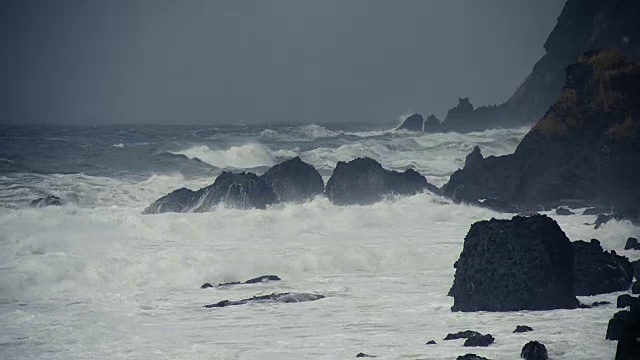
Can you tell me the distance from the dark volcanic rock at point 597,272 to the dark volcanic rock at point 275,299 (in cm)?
612

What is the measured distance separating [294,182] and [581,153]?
13.2m

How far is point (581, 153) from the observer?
38156mm

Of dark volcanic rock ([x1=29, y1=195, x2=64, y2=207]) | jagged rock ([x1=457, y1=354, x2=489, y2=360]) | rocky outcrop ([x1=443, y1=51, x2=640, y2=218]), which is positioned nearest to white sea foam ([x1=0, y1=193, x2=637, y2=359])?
jagged rock ([x1=457, y1=354, x2=489, y2=360])

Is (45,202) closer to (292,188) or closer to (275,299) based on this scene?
(292,188)

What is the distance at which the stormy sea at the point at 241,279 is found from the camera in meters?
15.9

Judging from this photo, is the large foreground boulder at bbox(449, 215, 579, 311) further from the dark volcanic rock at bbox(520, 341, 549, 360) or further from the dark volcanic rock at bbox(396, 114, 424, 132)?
the dark volcanic rock at bbox(396, 114, 424, 132)

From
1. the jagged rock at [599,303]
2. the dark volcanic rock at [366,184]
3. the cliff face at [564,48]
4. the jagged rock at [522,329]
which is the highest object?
the cliff face at [564,48]

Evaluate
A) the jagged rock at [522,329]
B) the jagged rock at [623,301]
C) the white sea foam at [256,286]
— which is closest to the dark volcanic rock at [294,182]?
A: the white sea foam at [256,286]

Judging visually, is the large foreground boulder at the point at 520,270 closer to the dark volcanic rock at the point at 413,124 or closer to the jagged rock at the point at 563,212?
the jagged rock at the point at 563,212

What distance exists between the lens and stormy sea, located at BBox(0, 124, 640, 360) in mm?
15922

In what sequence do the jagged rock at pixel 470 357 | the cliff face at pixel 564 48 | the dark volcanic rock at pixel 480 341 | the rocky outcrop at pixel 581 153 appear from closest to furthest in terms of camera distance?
the jagged rock at pixel 470 357
the dark volcanic rock at pixel 480 341
the rocky outcrop at pixel 581 153
the cliff face at pixel 564 48

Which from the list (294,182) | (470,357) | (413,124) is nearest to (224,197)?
(294,182)

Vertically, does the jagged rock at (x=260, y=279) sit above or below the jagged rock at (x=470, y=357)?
below

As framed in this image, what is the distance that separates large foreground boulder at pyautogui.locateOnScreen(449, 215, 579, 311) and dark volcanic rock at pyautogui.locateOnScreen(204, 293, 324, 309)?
12.4 feet
